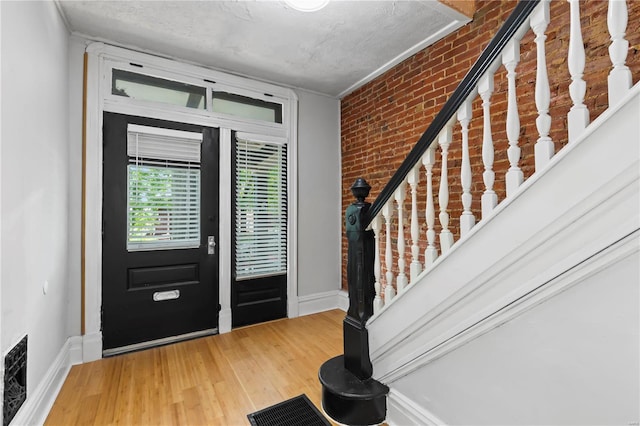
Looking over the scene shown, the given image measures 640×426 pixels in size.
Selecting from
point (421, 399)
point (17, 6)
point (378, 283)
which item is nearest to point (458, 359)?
point (421, 399)

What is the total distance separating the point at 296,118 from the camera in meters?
3.64

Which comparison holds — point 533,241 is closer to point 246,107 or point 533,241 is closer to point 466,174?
point 466,174

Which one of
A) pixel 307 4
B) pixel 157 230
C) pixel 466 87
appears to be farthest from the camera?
pixel 157 230

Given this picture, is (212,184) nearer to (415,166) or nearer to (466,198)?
(415,166)

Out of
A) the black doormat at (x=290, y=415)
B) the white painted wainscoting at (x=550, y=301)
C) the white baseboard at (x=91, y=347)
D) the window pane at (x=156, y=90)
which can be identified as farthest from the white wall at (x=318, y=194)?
the white painted wainscoting at (x=550, y=301)

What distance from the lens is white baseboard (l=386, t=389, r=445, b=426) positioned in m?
1.57

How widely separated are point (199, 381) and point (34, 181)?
172 cm

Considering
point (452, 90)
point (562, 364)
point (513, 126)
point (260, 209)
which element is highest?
point (452, 90)

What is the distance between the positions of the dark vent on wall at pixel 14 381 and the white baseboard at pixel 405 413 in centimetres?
197

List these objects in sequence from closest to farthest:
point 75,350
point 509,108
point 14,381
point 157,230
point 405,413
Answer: point 509,108 < point 14,381 < point 405,413 < point 75,350 < point 157,230

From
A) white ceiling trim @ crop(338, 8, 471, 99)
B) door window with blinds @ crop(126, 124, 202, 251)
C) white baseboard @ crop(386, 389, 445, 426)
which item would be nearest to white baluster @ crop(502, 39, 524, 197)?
white baseboard @ crop(386, 389, 445, 426)

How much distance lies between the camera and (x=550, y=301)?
1.13 meters

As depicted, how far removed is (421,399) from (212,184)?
2.61m

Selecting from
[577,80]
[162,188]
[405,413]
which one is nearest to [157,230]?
[162,188]
